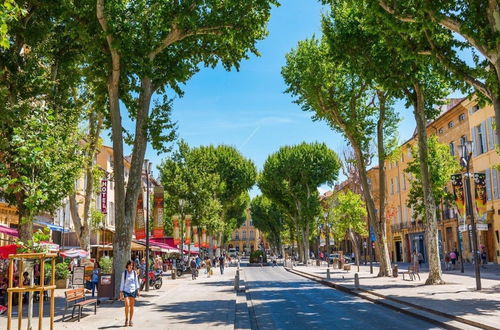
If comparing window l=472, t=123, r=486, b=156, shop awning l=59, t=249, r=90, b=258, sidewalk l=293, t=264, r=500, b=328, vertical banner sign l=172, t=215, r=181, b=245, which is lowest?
sidewalk l=293, t=264, r=500, b=328

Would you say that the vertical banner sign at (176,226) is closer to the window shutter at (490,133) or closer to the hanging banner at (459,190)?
the hanging banner at (459,190)

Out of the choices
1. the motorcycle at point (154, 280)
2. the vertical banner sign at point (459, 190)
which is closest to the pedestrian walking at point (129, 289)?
the motorcycle at point (154, 280)

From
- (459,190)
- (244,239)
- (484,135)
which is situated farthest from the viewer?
(244,239)

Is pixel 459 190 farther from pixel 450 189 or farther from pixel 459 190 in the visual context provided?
pixel 450 189

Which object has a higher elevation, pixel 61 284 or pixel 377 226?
pixel 377 226

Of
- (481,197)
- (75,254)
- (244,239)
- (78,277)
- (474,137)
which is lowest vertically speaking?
(78,277)

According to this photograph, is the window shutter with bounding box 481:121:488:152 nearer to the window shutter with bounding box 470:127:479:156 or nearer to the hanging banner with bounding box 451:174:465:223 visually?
the window shutter with bounding box 470:127:479:156

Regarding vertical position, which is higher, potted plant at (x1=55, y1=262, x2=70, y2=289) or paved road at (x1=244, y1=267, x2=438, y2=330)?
potted plant at (x1=55, y1=262, x2=70, y2=289)

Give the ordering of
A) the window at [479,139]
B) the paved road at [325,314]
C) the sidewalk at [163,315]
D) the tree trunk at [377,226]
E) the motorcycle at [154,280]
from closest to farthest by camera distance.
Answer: the sidewalk at [163,315], the paved road at [325,314], the motorcycle at [154,280], the tree trunk at [377,226], the window at [479,139]

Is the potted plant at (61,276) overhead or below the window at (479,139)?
below

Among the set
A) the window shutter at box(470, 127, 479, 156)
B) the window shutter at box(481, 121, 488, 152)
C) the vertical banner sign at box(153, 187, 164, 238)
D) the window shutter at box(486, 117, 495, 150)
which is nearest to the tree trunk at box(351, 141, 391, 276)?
the vertical banner sign at box(153, 187, 164, 238)

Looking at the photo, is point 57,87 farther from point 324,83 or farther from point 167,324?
point 324,83

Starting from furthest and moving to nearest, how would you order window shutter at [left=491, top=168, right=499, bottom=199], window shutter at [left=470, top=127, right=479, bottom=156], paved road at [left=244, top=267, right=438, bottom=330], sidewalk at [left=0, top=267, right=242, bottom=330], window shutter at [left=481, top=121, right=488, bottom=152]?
window shutter at [left=470, top=127, right=479, bottom=156]
window shutter at [left=481, top=121, right=488, bottom=152]
window shutter at [left=491, top=168, right=499, bottom=199]
paved road at [left=244, top=267, right=438, bottom=330]
sidewalk at [left=0, top=267, right=242, bottom=330]

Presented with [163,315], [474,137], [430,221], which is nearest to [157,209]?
[163,315]
